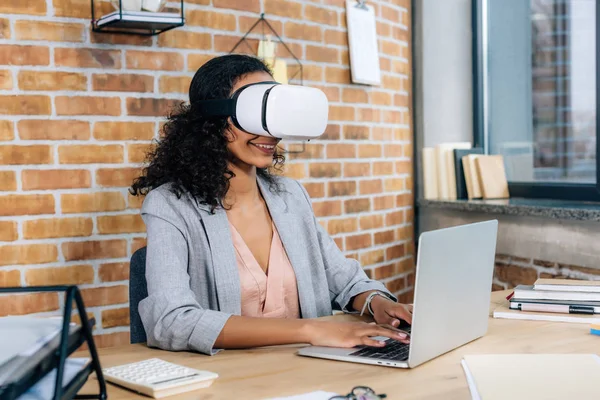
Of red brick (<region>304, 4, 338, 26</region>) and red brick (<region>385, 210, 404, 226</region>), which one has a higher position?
red brick (<region>304, 4, 338, 26</region>)

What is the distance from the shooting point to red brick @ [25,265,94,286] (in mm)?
1973

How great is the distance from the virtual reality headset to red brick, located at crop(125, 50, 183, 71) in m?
0.60

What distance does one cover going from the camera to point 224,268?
5.46 feet

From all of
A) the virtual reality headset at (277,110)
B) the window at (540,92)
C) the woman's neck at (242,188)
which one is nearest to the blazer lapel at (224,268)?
the woman's neck at (242,188)

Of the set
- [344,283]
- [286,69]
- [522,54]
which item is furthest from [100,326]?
[522,54]

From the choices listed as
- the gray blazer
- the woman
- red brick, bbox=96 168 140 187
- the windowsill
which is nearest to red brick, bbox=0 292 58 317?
red brick, bbox=96 168 140 187

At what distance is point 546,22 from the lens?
9.39ft

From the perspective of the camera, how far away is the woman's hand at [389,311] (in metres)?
1.54

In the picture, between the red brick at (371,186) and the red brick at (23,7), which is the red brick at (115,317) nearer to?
the red brick at (23,7)

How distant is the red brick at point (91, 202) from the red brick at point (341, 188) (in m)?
0.92

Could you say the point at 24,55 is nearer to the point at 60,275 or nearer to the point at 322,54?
the point at 60,275

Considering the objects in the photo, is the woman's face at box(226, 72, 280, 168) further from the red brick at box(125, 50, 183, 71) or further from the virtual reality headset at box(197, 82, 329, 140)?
the red brick at box(125, 50, 183, 71)

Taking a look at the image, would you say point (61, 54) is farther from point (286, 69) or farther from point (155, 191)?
point (286, 69)

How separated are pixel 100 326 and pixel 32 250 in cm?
31
